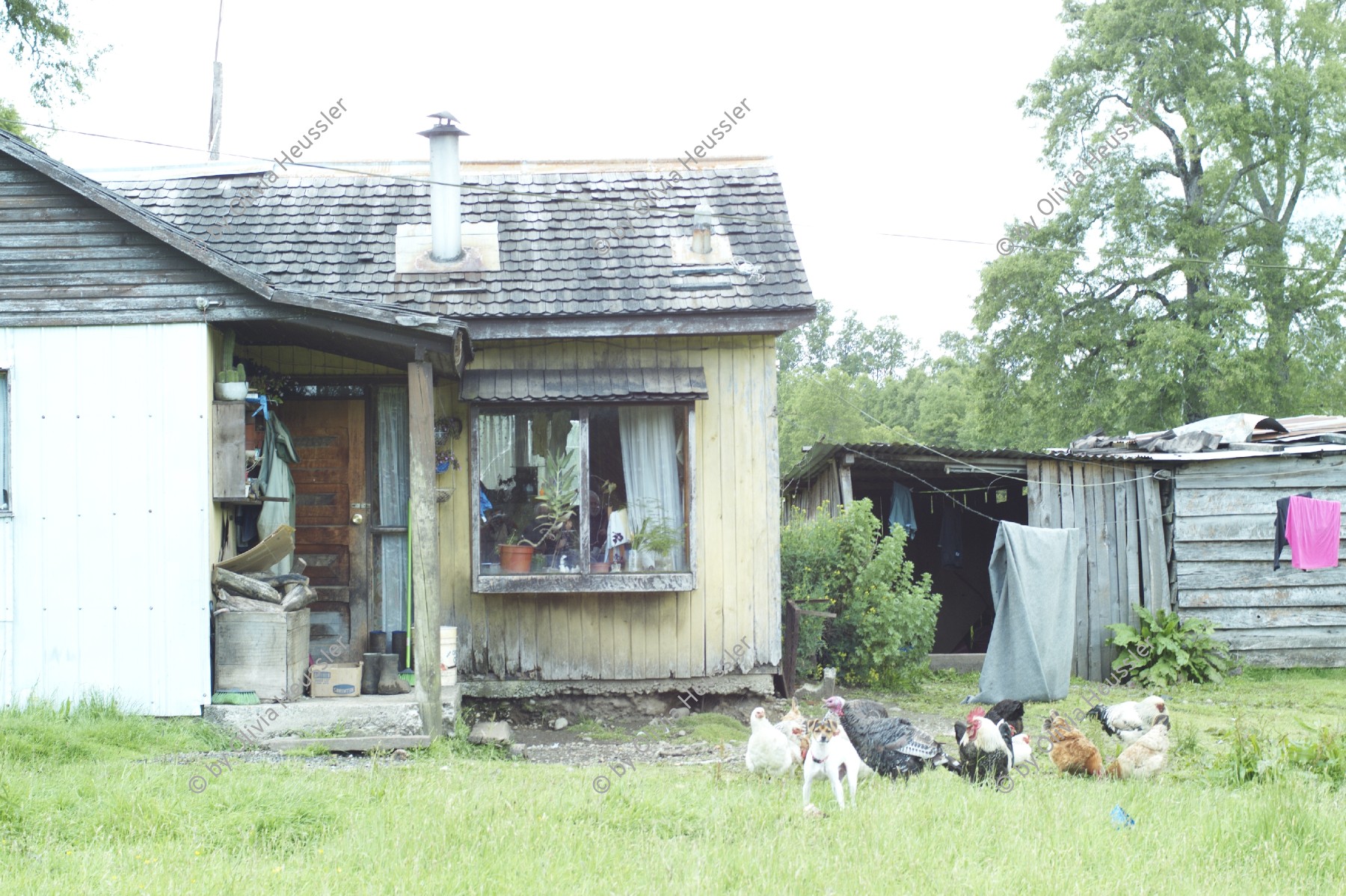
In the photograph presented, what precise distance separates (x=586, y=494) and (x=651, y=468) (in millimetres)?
694

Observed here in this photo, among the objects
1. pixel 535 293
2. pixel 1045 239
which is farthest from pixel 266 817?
pixel 1045 239

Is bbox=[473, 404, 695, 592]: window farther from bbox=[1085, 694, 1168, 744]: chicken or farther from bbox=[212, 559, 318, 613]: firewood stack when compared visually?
bbox=[1085, 694, 1168, 744]: chicken

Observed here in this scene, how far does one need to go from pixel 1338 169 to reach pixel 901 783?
2530cm

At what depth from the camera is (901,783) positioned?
22.4 feet

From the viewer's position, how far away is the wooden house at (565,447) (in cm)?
1012

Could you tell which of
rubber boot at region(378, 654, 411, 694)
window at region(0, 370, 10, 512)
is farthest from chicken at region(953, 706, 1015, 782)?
window at region(0, 370, 10, 512)

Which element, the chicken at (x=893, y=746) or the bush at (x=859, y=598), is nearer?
the chicken at (x=893, y=746)

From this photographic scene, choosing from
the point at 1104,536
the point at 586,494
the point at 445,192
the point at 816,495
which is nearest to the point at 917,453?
the point at 1104,536

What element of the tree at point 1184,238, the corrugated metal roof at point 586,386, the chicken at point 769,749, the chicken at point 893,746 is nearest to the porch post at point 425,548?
the corrugated metal roof at point 586,386

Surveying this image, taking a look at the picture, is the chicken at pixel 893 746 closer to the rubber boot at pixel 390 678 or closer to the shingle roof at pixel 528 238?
the rubber boot at pixel 390 678

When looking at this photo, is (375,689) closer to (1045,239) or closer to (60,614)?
(60,614)

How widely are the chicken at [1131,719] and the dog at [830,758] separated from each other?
263cm

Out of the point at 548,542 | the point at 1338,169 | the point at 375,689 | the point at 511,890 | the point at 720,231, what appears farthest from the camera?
the point at 1338,169

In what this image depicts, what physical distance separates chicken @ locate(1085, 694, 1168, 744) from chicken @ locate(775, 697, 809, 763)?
2.33 meters
